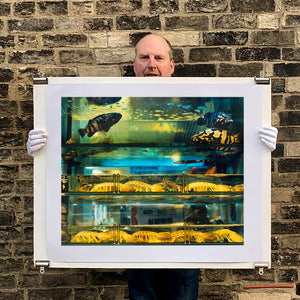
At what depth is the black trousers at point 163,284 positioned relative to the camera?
1.79 metres

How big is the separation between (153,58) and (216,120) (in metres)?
0.63

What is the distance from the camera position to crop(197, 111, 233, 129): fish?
5.28ft

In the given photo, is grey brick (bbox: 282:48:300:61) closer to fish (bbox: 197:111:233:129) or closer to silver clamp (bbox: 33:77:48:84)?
fish (bbox: 197:111:233:129)

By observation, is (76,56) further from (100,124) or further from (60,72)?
(100,124)

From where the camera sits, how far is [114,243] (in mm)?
1606

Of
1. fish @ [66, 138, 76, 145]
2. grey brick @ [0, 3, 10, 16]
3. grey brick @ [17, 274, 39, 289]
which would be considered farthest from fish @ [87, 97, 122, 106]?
grey brick @ [17, 274, 39, 289]

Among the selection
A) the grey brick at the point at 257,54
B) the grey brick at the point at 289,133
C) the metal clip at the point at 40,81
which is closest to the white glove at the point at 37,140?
the metal clip at the point at 40,81

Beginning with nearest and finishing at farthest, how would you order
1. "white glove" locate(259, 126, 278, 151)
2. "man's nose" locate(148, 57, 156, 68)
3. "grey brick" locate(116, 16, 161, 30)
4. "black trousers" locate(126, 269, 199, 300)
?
"white glove" locate(259, 126, 278, 151)
"black trousers" locate(126, 269, 199, 300)
"man's nose" locate(148, 57, 156, 68)
"grey brick" locate(116, 16, 161, 30)

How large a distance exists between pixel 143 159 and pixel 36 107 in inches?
23.3

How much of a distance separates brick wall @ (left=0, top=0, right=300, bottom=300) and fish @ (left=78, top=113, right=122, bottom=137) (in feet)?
3.03

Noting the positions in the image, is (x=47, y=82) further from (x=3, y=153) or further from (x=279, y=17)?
(x=279, y=17)

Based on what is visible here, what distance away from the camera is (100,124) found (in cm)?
162

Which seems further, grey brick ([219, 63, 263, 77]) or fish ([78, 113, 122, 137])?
grey brick ([219, 63, 263, 77])

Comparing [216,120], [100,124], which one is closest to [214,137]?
[216,120]
